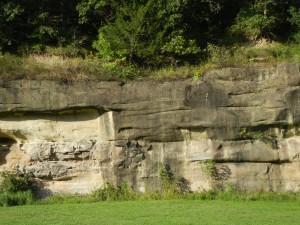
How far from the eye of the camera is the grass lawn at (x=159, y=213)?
394 inches

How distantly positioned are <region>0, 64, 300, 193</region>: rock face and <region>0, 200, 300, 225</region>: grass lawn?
1233mm

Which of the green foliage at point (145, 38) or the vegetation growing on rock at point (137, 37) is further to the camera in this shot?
the green foliage at point (145, 38)

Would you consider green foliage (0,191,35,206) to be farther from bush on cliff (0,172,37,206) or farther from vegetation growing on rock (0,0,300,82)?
vegetation growing on rock (0,0,300,82)

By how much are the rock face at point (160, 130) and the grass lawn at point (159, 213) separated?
4.05ft

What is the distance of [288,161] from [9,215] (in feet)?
27.4

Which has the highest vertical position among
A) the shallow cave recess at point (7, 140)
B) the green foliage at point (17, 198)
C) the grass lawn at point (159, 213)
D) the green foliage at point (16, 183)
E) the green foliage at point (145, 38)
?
the green foliage at point (145, 38)

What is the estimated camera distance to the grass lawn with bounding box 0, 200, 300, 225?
10000mm

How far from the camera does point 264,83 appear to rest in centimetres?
1383

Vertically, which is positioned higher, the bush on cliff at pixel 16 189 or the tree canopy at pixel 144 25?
the tree canopy at pixel 144 25

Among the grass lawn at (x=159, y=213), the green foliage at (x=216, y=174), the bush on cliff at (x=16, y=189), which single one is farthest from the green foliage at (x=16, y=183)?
the green foliage at (x=216, y=174)

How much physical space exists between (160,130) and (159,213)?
350 cm

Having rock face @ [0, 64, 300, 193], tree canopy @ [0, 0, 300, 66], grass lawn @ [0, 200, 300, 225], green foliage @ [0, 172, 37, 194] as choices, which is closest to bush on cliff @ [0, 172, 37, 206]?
green foliage @ [0, 172, 37, 194]

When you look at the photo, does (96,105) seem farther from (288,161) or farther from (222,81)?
(288,161)

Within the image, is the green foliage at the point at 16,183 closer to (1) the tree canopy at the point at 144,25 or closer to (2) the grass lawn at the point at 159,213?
(2) the grass lawn at the point at 159,213
